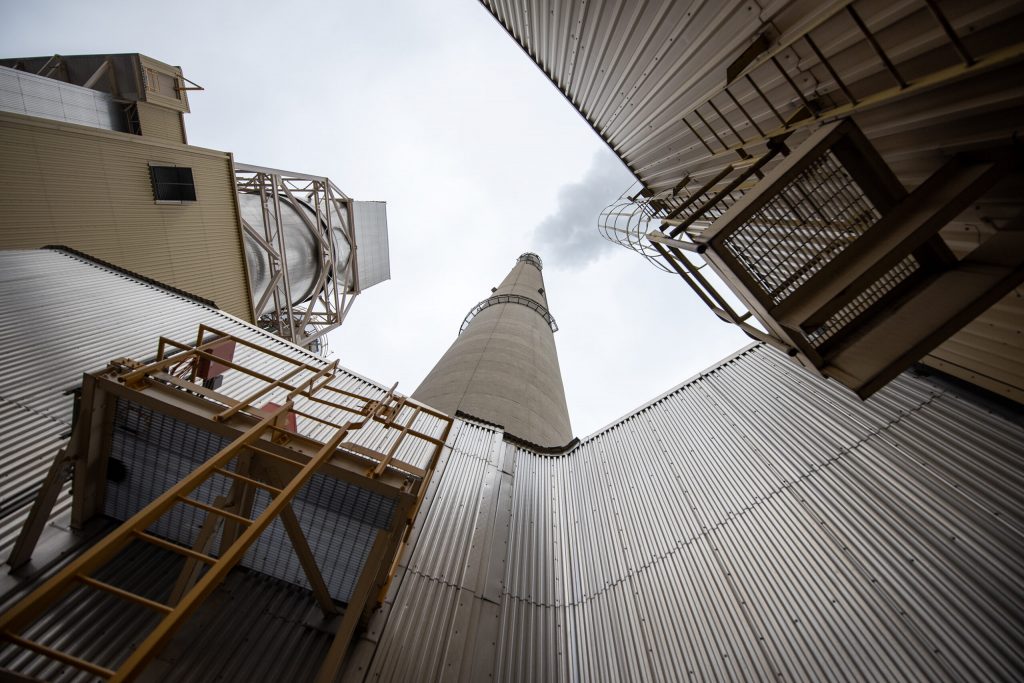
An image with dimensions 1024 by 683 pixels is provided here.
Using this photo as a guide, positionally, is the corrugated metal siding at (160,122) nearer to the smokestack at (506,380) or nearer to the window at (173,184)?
the window at (173,184)

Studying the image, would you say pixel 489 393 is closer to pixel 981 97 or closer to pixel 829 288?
pixel 829 288

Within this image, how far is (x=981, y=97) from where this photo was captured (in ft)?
11.2

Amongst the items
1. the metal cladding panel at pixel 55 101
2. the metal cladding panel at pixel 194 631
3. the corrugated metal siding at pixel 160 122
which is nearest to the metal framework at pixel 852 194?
the metal cladding panel at pixel 194 631

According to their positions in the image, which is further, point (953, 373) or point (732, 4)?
point (953, 373)

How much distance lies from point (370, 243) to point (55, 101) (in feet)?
40.3

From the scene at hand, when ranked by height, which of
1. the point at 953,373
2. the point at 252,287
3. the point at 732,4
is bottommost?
the point at 953,373

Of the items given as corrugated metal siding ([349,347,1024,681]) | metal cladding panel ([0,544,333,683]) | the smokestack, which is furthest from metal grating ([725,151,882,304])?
the smokestack

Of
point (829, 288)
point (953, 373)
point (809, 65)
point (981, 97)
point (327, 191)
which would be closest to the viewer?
point (981, 97)

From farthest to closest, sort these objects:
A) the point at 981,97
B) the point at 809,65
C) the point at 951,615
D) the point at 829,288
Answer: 1. the point at 809,65
2. the point at 951,615
3. the point at 829,288
4. the point at 981,97

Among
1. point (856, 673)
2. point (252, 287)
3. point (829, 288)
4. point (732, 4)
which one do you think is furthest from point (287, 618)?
point (252, 287)

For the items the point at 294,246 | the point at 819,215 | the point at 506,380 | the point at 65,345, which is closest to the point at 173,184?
the point at 294,246

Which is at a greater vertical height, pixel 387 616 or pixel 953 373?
pixel 953 373

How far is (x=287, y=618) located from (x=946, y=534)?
26.4 feet

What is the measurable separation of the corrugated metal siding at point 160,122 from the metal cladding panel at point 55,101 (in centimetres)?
66
